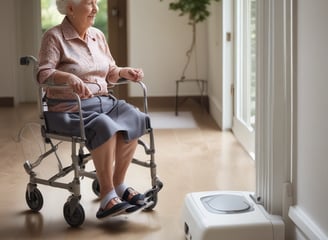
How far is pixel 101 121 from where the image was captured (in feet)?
10.1

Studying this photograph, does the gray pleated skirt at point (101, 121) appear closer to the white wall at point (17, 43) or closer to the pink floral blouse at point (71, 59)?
the pink floral blouse at point (71, 59)

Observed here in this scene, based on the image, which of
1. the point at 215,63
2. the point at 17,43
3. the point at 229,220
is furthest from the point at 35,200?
the point at 17,43

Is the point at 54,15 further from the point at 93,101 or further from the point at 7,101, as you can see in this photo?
the point at 93,101

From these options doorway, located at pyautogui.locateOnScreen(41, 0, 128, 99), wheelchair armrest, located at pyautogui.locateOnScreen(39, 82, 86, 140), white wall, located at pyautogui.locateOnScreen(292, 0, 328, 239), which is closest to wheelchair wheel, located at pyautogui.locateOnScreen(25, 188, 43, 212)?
wheelchair armrest, located at pyautogui.locateOnScreen(39, 82, 86, 140)

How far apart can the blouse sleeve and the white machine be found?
87 cm

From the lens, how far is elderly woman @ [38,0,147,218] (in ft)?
10.2

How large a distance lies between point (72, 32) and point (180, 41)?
11.7 feet

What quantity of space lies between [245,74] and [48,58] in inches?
86.6

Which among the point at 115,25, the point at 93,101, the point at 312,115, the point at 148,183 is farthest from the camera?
the point at 115,25

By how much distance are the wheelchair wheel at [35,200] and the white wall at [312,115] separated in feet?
4.41

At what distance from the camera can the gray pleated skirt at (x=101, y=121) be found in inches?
121

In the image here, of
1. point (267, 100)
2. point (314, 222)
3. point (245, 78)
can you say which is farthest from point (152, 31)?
point (314, 222)

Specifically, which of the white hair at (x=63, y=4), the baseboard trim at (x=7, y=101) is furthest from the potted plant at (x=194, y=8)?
the white hair at (x=63, y=4)

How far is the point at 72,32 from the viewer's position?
3266mm
